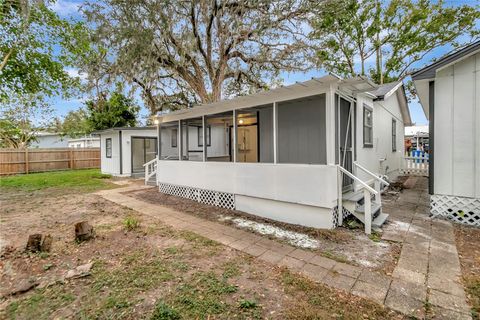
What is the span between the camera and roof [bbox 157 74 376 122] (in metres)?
4.18

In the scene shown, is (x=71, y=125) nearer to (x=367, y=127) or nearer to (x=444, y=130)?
(x=367, y=127)

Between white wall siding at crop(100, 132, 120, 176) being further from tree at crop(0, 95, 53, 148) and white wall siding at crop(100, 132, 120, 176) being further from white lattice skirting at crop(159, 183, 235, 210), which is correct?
tree at crop(0, 95, 53, 148)

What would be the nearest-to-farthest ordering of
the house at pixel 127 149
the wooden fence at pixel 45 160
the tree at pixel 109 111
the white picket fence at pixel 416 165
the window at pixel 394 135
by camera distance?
1. the window at pixel 394 135
2. the white picket fence at pixel 416 165
3. the house at pixel 127 149
4. the wooden fence at pixel 45 160
5. the tree at pixel 109 111

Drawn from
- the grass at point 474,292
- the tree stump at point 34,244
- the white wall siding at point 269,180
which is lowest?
the grass at point 474,292

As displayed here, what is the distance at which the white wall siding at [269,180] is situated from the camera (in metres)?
4.46

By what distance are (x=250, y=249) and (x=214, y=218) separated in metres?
1.89

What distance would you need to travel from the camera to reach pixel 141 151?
47.0 feet

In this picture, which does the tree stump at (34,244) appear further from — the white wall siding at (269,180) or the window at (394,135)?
the window at (394,135)

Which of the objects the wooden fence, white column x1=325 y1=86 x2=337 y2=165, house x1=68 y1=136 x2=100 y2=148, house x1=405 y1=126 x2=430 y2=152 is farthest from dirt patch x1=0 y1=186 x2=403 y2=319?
house x1=68 y1=136 x2=100 y2=148

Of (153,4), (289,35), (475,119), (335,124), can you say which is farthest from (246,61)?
(475,119)

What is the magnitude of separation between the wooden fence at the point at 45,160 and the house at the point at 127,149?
5.01 m

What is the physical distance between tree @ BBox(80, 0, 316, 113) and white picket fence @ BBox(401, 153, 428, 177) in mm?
7328

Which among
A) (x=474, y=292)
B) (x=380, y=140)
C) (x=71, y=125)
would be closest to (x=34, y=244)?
(x=474, y=292)

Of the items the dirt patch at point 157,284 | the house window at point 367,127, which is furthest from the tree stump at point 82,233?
the house window at point 367,127
